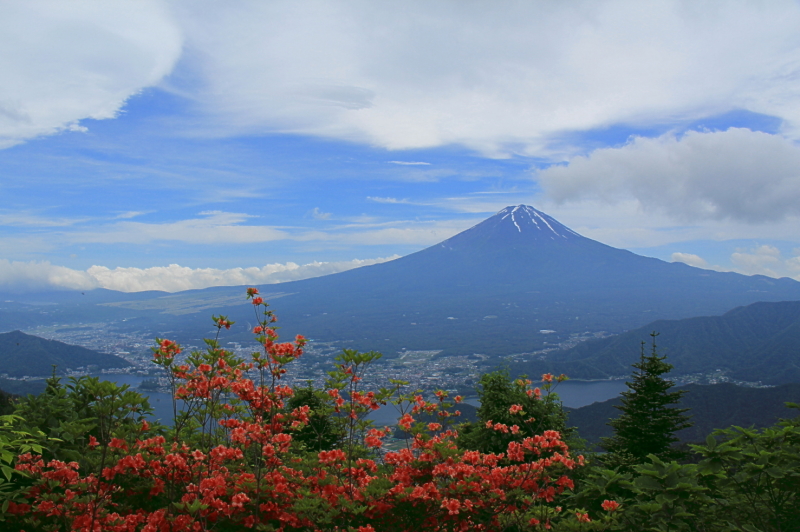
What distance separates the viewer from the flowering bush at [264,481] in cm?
303

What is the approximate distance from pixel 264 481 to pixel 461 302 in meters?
150

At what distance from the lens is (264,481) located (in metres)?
3.37

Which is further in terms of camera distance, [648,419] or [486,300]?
[486,300]

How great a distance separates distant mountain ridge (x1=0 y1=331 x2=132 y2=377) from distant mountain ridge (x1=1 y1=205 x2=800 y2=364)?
37.3 meters

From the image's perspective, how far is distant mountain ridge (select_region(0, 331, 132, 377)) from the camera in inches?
2019

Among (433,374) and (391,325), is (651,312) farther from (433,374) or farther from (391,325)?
(433,374)

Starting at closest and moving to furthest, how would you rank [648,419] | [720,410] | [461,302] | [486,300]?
1. [648,419]
2. [720,410]
3. [461,302]
4. [486,300]

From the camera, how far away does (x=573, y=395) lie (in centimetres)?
7688

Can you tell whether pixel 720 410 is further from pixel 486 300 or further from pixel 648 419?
pixel 486 300

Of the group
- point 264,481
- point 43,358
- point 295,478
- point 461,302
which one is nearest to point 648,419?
point 295,478

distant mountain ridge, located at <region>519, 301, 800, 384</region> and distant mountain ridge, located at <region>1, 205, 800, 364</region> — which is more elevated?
distant mountain ridge, located at <region>1, 205, 800, 364</region>

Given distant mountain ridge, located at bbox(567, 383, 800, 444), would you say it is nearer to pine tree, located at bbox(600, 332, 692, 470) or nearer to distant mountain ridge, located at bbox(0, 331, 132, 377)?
pine tree, located at bbox(600, 332, 692, 470)

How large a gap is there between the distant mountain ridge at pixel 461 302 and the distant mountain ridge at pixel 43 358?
3727 centimetres

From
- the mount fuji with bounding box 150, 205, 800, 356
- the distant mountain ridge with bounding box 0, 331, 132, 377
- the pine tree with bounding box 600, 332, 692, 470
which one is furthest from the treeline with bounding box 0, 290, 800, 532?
the mount fuji with bounding box 150, 205, 800, 356
